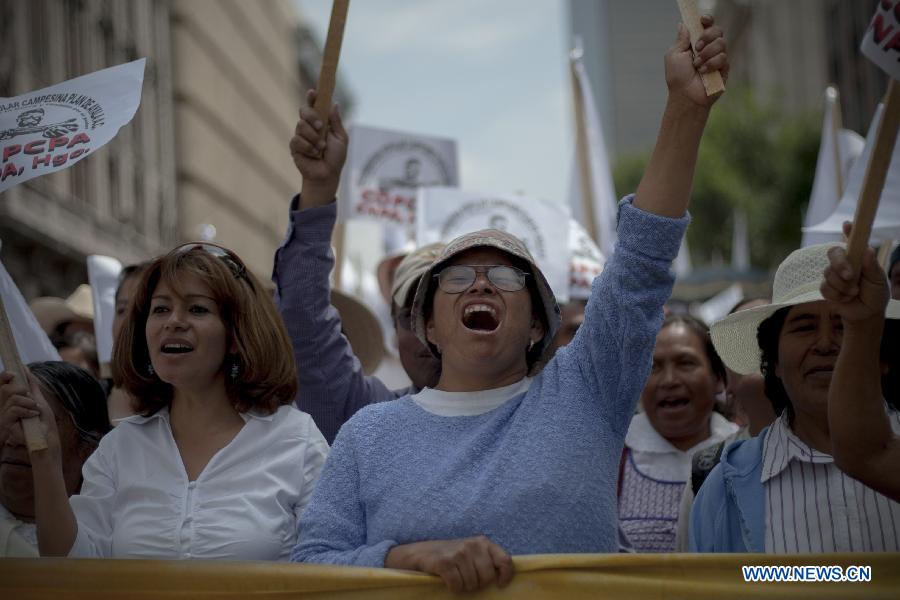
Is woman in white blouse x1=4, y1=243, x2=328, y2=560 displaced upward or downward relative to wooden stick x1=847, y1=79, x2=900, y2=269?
downward

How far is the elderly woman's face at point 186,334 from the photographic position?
3.32 meters

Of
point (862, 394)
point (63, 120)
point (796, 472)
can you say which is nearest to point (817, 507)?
point (796, 472)

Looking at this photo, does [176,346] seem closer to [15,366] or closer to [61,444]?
[15,366]

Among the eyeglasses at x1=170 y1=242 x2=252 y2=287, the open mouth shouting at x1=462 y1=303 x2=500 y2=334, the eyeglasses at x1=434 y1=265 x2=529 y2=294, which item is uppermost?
the eyeglasses at x1=170 y1=242 x2=252 y2=287

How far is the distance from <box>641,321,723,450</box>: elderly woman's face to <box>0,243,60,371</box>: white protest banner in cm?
212

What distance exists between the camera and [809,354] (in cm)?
332

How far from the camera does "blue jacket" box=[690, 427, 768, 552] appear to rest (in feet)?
10.6

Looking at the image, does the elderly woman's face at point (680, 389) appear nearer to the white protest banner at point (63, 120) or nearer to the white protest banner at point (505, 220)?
the white protest banner at point (505, 220)

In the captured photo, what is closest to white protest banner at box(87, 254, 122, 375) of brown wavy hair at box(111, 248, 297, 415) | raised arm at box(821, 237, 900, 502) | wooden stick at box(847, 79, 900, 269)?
brown wavy hair at box(111, 248, 297, 415)

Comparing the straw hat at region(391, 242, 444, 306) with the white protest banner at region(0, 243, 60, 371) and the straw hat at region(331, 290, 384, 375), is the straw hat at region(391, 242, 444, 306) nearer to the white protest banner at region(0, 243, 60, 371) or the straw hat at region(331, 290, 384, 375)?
the straw hat at region(331, 290, 384, 375)

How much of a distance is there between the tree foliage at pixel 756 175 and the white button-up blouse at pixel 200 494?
39.1 m

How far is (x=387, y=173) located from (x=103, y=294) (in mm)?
2297

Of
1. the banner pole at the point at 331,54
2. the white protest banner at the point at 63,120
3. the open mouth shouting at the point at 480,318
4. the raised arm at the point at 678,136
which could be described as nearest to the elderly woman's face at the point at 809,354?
the raised arm at the point at 678,136

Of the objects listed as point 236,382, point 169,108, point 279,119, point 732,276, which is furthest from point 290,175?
point 236,382
